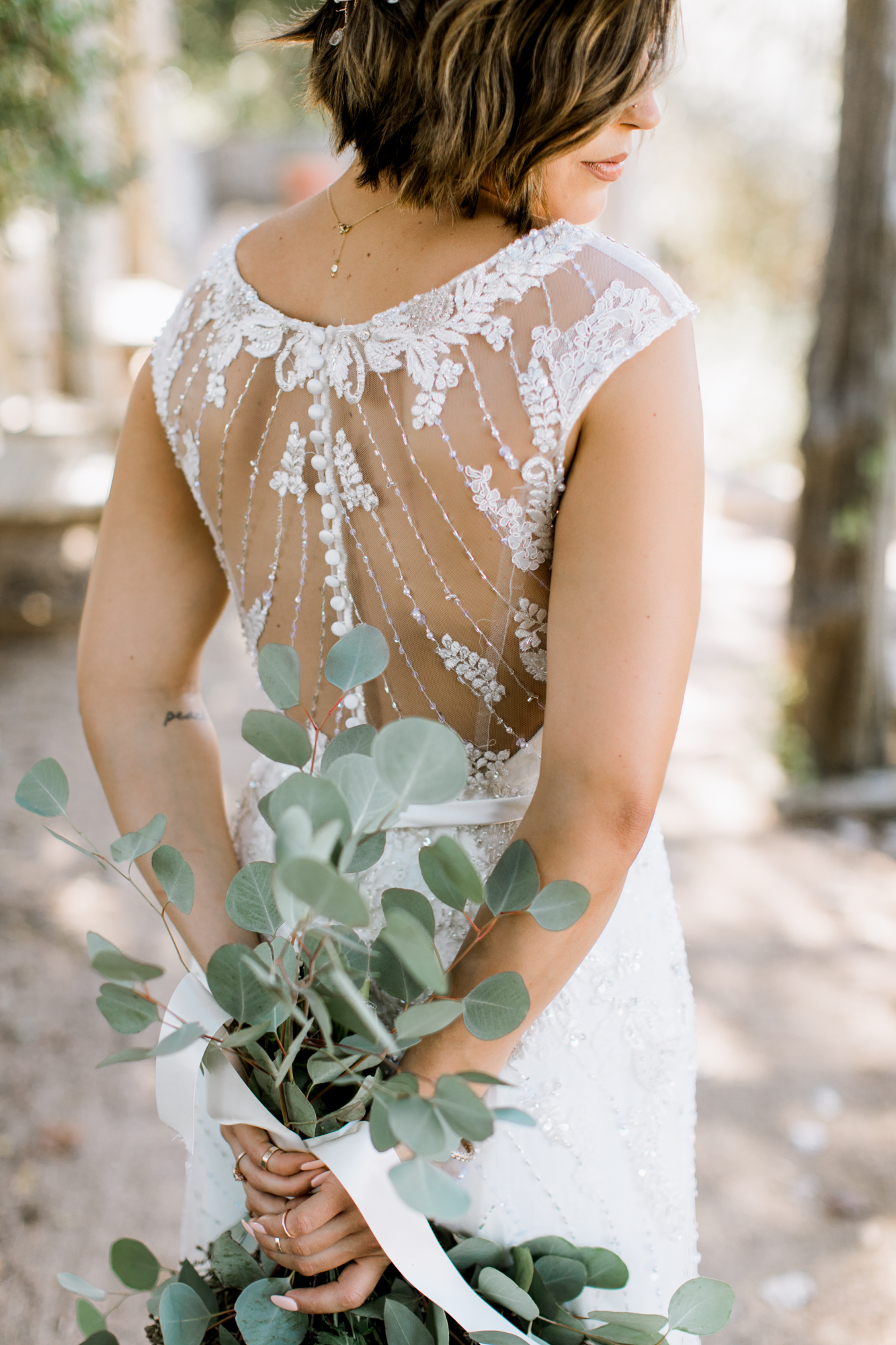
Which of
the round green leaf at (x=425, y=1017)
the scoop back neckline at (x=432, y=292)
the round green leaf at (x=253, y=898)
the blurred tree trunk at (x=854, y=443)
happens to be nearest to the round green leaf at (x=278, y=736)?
the round green leaf at (x=253, y=898)

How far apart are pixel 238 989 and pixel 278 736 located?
0.22m

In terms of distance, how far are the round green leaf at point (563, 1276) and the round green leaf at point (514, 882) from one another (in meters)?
0.41

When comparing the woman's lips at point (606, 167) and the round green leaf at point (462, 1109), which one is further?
the woman's lips at point (606, 167)

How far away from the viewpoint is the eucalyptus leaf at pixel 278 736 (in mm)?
781

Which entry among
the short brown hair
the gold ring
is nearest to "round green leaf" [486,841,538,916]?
the gold ring

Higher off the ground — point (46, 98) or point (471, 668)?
point (46, 98)

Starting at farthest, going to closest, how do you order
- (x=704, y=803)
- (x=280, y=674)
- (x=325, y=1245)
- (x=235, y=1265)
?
(x=704, y=803), (x=235, y=1265), (x=325, y=1245), (x=280, y=674)

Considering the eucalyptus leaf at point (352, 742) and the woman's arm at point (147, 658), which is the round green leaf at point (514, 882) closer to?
the eucalyptus leaf at point (352, 742)

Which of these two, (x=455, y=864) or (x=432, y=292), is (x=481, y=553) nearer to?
(x=432, y=292)

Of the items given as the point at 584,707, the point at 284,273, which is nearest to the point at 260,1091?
the point at 584,707

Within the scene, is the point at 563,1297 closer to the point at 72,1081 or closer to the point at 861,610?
the point at 72,1081

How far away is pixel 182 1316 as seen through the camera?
3.00ft

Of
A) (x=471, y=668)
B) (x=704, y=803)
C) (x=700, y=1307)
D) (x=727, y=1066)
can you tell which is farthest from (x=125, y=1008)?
(x=704, y=803)

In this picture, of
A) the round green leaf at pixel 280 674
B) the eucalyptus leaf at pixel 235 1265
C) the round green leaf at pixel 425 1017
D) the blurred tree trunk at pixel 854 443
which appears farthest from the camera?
the blurred tree trunk at pixel 854 443
